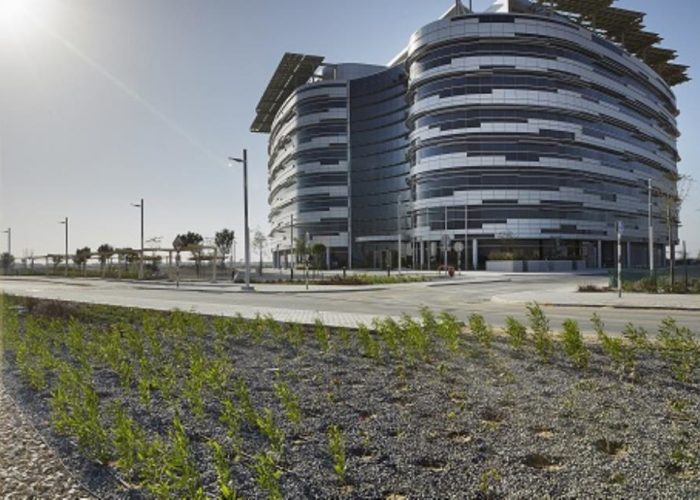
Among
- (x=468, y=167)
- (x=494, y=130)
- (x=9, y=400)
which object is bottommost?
(x=9, y=400)

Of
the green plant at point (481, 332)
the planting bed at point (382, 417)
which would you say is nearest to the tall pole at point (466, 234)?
the green plant at point (481, 332)

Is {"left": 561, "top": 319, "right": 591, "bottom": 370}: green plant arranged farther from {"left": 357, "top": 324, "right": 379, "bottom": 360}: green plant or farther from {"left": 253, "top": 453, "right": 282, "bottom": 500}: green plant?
{"left": 253, "top": 453, "right": 282, "bottom": 500}: green plant

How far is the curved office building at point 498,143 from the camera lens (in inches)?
2591

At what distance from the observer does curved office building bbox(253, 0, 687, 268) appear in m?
65.8

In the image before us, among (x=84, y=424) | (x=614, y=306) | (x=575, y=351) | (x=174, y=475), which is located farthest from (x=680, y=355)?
(x=614, y=306)

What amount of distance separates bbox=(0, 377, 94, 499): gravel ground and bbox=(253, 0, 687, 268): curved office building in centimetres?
5558

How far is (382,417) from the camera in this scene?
18.2 ft

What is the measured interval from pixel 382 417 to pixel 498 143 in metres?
64.6

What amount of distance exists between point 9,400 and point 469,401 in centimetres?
559

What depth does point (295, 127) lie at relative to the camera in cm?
9338

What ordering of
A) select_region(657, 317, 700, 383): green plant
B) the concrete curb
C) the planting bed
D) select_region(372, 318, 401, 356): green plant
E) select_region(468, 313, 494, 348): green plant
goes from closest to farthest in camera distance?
the planting bed < select_region(657, 317, 700, 383): green plant < select_region(372, 318, 401, 356): green plant < select_region(468, 313, 494, 348): green plant < the concrete curb

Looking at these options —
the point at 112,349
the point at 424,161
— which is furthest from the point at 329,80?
the point at 112,349

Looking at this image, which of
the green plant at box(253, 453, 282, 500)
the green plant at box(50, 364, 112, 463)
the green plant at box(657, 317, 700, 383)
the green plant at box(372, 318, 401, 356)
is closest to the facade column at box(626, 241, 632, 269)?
the green plant at box(657, 317, 700, 383)

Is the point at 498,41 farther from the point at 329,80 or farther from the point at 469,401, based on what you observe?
the point at 469,401
